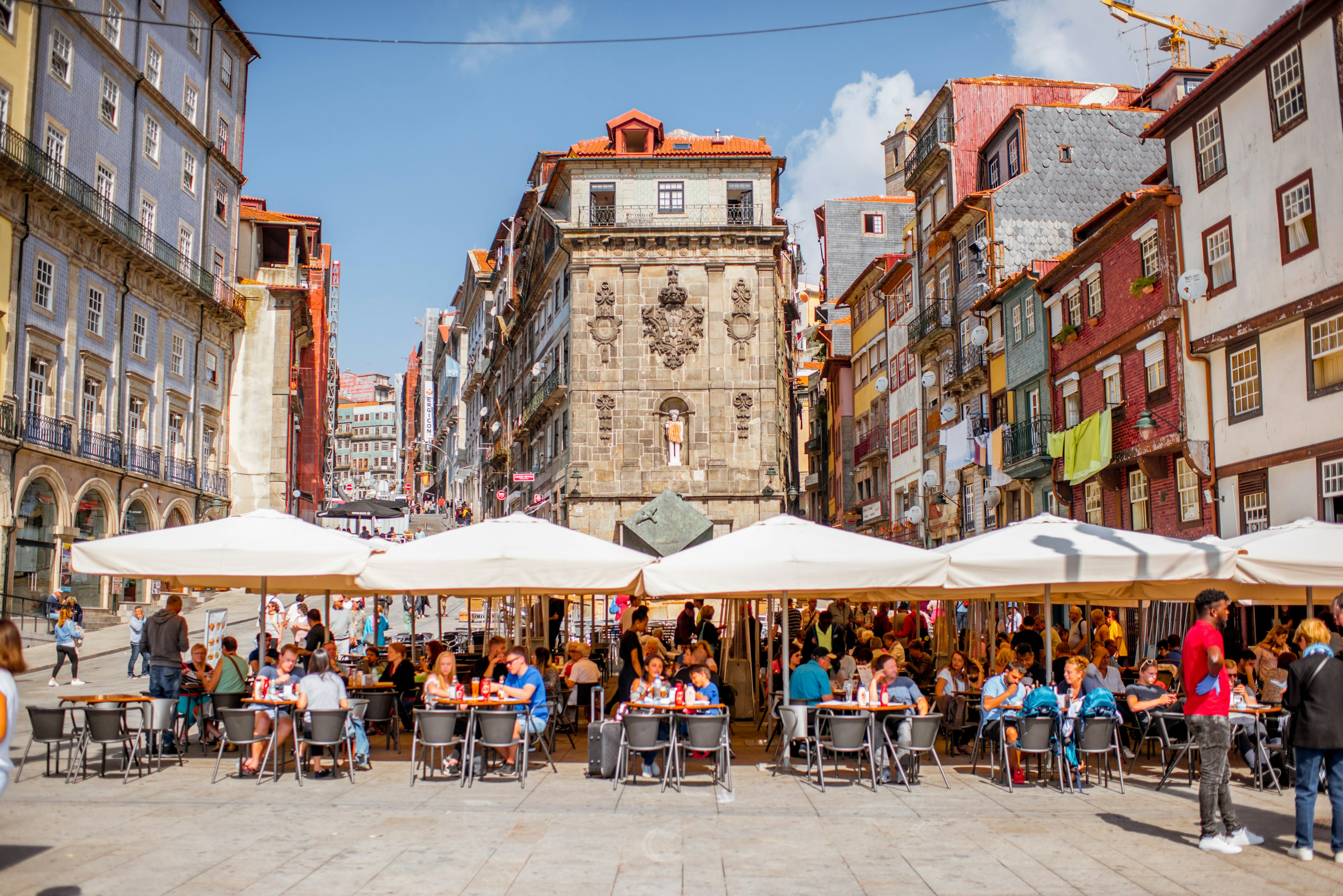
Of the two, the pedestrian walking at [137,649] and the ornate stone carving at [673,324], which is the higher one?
the ornate stone carving at [673,324]

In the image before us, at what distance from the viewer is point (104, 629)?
1355 inches

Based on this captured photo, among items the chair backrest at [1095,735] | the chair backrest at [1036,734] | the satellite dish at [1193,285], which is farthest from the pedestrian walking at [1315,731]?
the satellite dish at [1193,285]

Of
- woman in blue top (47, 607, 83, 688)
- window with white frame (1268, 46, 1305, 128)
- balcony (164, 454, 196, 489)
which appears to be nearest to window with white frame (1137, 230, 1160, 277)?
window with white frame (1268, 46, 1305, 128)

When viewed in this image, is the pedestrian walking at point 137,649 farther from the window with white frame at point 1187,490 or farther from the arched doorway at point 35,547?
the window with white frame at point 1187,490

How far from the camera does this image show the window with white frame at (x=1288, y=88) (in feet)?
67.2

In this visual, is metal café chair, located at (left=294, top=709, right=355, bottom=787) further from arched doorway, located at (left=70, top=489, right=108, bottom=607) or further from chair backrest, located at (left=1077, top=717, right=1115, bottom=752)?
arched doorway, located at (left=70, top=489, right=108, bottom=607)

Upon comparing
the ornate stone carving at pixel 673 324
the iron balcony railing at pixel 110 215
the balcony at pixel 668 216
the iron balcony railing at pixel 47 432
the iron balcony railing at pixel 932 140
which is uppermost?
the iron balcony railing at pixel 932 140

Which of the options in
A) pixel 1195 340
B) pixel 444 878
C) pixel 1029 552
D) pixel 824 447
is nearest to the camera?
pixel 444 878

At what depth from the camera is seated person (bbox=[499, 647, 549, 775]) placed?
12023mm

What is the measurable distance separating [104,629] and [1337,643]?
107ft

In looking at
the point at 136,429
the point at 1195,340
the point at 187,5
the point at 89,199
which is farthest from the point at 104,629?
the point at 1195,340

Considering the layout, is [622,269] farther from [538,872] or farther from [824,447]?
[538,872]

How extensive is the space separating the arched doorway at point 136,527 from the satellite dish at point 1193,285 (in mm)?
31937

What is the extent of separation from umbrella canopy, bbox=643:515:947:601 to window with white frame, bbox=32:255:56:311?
29.1 metres
